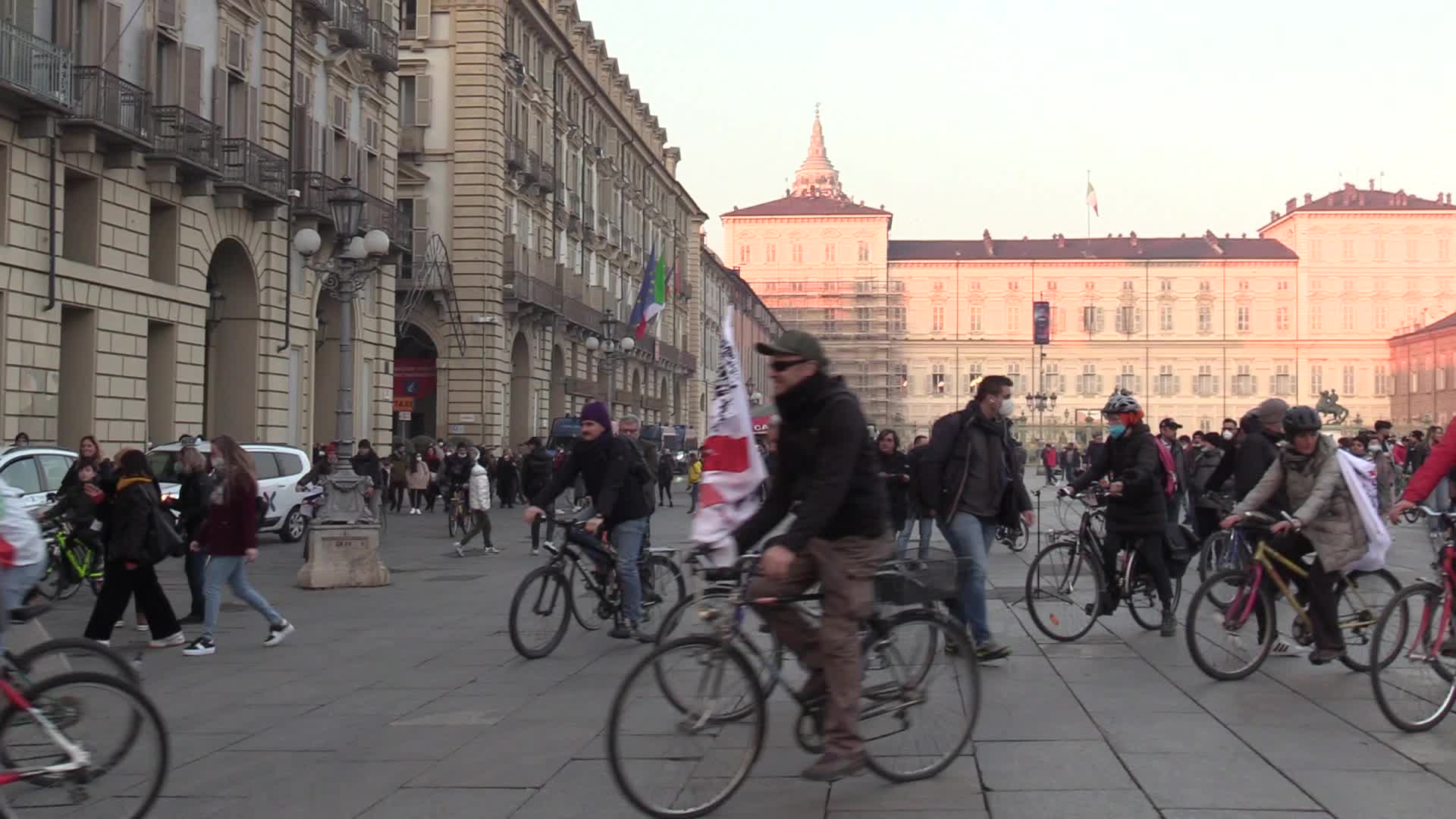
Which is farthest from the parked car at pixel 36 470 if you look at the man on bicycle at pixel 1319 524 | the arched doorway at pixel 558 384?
the arched doorway at pixel 558 384

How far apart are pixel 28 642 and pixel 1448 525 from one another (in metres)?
7.26

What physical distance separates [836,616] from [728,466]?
1152mm

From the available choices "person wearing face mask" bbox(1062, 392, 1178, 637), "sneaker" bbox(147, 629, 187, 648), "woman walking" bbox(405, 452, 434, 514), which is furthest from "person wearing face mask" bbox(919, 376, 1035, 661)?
"woman walking" bbox(405, 452, 434, 514)

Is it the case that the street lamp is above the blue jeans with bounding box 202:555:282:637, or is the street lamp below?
above

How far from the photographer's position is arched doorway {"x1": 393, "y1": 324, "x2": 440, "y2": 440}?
4247 centimetres

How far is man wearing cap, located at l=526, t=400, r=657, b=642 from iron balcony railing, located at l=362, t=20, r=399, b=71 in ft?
77.5

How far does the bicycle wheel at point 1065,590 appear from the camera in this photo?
1079cm

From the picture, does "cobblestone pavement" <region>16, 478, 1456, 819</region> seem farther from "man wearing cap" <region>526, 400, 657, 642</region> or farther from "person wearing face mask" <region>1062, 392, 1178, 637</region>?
"person wearing face mask" <region>1062, 392, 1178, 637</region>

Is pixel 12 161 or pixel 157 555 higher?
pixel 12 161

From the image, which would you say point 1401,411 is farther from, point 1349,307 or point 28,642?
point 28,642

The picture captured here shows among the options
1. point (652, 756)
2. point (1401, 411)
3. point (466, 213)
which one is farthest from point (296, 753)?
point (1401, 411)

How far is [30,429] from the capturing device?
2092 centimetres

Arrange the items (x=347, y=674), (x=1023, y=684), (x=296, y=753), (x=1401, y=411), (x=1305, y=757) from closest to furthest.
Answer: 1. (x=1305, y=757)
2. (x=296, y=753)
3. (x=1023, y=684)
4. (x=347, y=674)
5. (x=1401, y=411)

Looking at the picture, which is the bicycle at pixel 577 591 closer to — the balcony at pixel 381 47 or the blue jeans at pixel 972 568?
the blue jeans at pixel 972 568
